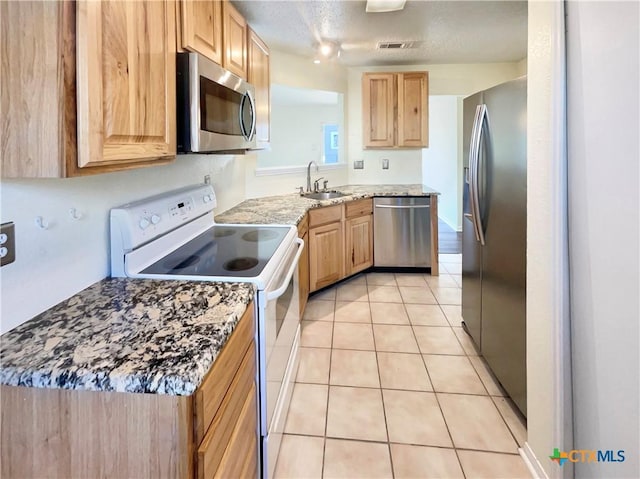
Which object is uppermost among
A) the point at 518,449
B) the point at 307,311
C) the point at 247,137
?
the point at 247,137

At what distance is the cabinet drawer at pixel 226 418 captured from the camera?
0.86m

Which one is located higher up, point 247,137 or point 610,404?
point 247,137

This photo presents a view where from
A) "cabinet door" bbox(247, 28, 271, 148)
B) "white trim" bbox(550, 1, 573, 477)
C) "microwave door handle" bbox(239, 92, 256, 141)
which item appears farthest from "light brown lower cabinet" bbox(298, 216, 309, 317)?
"white trim" bbox(550, 1, 573, 477)

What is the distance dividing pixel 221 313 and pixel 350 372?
4.79 ft

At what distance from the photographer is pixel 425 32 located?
11.2 ft

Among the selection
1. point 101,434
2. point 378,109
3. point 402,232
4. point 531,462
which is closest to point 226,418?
point 101,434

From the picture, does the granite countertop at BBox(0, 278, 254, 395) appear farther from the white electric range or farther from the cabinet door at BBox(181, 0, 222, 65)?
the cabinet door at BBox(181, 0, 222, 65)

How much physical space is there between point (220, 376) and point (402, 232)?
3.47m

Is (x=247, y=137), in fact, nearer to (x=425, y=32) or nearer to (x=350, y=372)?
(x=350, y=372)

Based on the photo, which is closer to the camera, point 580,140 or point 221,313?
point 221,313

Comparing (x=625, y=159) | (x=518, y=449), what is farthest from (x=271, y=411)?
(x=625, y=159)

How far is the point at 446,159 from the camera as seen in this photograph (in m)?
7.18

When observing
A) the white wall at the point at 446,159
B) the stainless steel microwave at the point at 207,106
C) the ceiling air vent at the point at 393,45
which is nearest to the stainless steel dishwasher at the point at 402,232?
the ceiling air vent at the point at 393,45

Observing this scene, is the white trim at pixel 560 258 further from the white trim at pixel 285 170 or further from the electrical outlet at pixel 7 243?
the white trim at pixel 285 170
